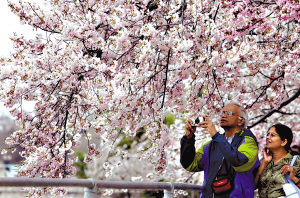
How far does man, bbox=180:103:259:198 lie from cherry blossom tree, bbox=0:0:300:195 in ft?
2.12

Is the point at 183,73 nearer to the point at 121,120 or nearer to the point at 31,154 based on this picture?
the point at 121,120

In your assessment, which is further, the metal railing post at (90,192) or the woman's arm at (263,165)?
the woman's arm at (263,165)

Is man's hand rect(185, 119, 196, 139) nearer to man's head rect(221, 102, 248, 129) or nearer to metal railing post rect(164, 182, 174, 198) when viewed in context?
man's head rect(221, 102, 248, 129)

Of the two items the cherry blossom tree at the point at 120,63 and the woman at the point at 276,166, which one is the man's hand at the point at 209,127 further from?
the cherry blossom tree at the point at 120,63

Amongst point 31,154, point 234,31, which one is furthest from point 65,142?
point 234,31

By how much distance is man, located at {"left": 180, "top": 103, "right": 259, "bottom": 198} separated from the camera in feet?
7.66

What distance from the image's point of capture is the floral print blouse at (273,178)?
2.46m

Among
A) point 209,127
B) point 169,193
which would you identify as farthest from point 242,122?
point 169,193

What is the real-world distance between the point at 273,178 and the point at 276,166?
10 cm

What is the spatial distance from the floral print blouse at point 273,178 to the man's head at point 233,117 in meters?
0.38

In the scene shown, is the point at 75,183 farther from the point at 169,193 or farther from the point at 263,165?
the point at 263,165

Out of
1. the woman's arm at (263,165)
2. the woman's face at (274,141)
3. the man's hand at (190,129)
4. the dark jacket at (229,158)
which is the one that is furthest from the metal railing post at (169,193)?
the woman's face at (274,141)

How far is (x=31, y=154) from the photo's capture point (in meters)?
4.23

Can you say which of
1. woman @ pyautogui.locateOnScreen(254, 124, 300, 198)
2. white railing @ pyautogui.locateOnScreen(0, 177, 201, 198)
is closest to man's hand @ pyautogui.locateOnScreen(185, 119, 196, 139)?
white railing @ pyautogui.locateOnScreen(0, 177, 201, 198)
